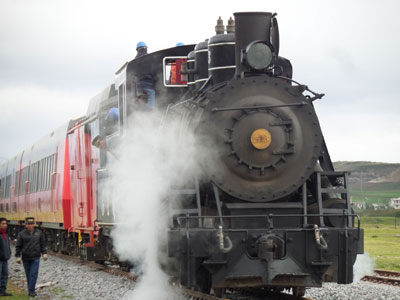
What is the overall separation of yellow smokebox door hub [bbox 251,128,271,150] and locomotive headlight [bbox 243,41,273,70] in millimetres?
820

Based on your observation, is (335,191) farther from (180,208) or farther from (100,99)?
(100,99)

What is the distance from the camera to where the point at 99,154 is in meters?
11.1

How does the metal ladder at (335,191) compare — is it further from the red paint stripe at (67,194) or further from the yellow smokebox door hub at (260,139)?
the red paint stripe at (67,194)

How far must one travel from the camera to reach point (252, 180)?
7.68 metres

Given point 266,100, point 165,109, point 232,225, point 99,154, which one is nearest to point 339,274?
point 232,225

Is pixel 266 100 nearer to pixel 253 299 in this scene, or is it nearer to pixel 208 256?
pixel 208 256

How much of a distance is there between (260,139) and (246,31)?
4.65ft

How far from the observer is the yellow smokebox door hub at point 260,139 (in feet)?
24.9

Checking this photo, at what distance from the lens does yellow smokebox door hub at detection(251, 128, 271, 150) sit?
759cm

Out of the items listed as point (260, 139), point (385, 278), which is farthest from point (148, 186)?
point (385, 278)

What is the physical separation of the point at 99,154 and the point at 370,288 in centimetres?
516

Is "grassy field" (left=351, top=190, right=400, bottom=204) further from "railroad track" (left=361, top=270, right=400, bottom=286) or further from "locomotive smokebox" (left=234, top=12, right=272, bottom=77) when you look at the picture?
"locomotive smokebox" (left=234, top=12, right=272, bottom=77)

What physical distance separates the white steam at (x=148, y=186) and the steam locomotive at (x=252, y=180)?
220mm

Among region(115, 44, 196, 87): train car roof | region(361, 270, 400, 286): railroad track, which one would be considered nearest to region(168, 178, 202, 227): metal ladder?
region(115, 44, 196, 87): train car roof
